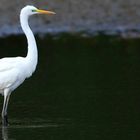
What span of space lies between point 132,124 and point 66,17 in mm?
21219

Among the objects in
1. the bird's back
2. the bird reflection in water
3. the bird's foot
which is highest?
the bird's back

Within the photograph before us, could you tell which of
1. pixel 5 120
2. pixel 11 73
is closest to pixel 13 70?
pixel 11 73

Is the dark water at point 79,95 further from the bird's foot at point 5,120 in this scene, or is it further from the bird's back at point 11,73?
the bird's back at point 11,73

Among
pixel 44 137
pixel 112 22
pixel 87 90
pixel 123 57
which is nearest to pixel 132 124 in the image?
pixel 44 137

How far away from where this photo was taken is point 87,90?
66.9 feet

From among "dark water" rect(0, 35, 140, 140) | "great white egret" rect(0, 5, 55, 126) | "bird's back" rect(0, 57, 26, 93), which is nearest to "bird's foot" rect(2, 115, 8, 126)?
"great white egret" rect(0, 5, 55, 126)

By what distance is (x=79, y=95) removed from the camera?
1981 cm

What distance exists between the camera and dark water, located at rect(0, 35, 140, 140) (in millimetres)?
15821

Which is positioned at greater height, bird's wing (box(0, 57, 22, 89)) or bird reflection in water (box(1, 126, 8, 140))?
bird's wing (box(0, 57, 22, 89))

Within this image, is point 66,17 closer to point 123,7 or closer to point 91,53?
point 123,7

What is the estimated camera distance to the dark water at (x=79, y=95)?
51.9 ft

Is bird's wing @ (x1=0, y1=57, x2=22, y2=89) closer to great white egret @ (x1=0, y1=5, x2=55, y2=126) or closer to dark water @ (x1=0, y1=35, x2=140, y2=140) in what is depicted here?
great white egret @ (x1=0, y1=5, x2=55, y2=126)

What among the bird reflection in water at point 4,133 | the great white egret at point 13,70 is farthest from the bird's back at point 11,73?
the bird reflection in water at point 4,133

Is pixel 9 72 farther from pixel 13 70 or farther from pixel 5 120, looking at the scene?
pixel 5 120
